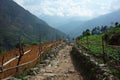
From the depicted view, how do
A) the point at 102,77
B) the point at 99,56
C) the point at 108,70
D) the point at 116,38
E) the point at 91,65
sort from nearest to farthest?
the point at 102,77 → the point at 108,70 → the point at 91,65 → the point at 99,56 → the point at 116,38

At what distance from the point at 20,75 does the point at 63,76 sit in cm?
304

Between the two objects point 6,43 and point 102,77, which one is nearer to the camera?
point 102,77

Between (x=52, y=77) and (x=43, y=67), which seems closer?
(x=52, y=77)

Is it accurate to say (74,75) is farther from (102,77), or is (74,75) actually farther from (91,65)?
(102,77)

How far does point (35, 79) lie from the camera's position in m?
17.2

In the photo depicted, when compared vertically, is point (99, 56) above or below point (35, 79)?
above

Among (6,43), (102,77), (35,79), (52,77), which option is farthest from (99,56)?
(6,43)

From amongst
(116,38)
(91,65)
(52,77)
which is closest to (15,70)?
(52,77)

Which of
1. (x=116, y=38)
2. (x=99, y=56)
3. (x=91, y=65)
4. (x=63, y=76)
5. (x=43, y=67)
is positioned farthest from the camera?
(x=116, y=38)

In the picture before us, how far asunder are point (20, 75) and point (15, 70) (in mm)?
1109

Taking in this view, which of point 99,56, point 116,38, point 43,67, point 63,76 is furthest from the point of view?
point 116,38

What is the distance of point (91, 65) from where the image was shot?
1698cm

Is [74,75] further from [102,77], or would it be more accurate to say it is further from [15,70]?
[102,77]

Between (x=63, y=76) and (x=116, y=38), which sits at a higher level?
(x=116, y=38)
